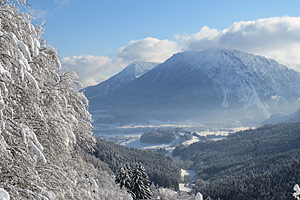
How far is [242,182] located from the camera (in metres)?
113

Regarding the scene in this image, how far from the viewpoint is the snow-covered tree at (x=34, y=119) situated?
7.26m

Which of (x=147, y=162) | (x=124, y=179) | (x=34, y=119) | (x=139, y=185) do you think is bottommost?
(x=147, y=162)

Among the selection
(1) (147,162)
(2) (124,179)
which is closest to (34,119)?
(2) (124,179)

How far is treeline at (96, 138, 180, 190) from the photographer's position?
129625mm

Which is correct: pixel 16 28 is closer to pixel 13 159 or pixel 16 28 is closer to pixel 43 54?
pixel 43 54

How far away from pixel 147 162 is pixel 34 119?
15082 cm

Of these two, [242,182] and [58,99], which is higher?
[58,99]

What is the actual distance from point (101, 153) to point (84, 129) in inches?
4958

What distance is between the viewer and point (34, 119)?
8648 mm

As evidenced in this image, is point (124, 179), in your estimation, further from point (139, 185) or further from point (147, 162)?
point (147, 162)

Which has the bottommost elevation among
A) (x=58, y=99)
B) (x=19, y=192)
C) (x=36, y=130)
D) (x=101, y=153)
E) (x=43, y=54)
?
(x=101, y=153)

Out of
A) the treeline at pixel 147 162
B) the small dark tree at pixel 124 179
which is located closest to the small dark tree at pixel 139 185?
the small dark tree at pixel 124 179

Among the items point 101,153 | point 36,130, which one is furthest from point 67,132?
point 101,153

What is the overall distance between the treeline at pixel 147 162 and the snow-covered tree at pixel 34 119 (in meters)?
105
